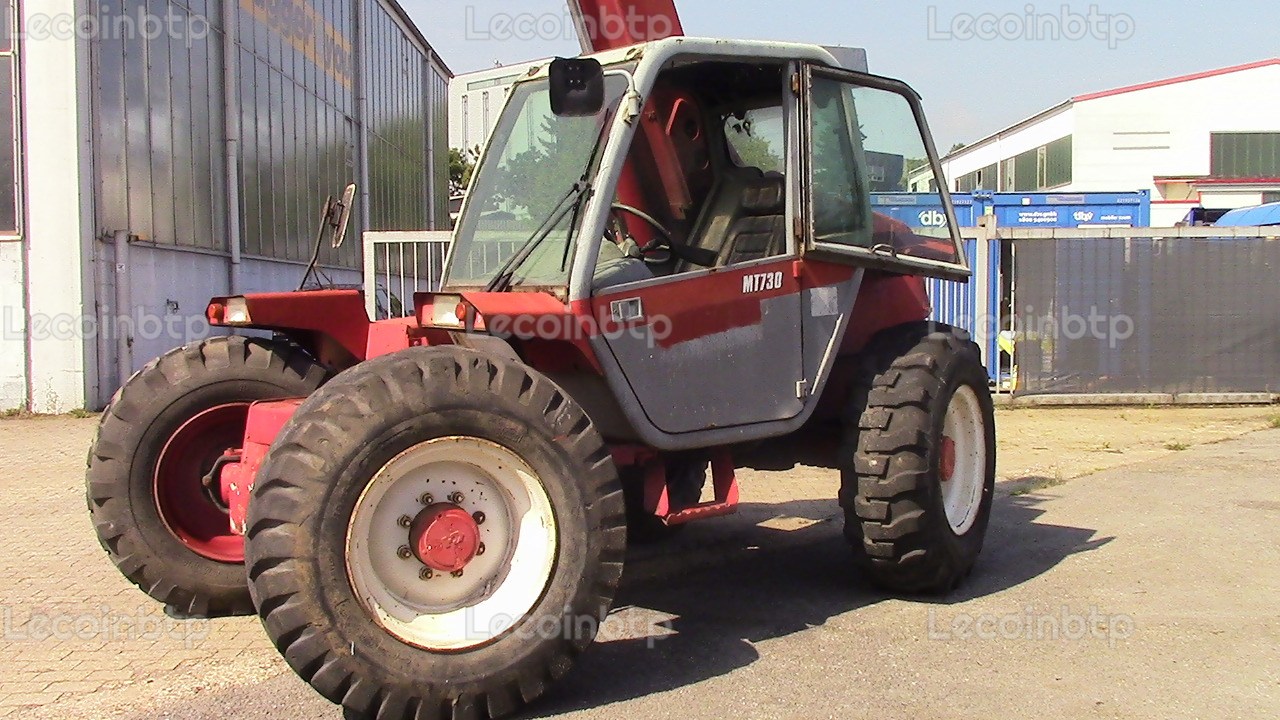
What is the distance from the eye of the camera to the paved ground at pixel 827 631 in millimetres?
4496

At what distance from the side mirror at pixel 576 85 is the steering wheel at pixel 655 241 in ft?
2.44

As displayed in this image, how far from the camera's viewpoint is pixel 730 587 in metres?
6.25

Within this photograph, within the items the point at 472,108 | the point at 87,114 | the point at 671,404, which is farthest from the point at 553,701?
the point at 87,114

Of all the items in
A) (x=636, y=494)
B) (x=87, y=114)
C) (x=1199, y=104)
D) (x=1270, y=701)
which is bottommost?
(x=1270, y=701)

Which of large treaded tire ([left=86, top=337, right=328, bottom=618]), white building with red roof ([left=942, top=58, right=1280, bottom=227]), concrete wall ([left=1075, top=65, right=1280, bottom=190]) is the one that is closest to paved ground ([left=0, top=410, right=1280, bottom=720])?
large treaded tire ([left=86, top=337, right=328, bottom=618])

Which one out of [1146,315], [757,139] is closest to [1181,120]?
[1146,315]

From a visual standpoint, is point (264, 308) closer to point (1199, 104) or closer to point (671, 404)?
point (671, 404)

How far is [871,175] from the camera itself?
6090 millimetres

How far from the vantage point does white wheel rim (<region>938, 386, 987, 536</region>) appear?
20.7ft

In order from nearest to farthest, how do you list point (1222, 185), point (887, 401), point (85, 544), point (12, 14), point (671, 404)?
1. point (671, 404)
2. point (887, 401)
3. point (85, 544)
4. point (12, 14)
5. point (1222, 185)

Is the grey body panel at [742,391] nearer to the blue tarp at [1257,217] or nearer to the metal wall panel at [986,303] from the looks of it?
the metal wall panel at [986,303]

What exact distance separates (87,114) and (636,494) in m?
10.9

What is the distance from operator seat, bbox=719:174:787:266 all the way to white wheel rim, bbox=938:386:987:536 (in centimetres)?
137

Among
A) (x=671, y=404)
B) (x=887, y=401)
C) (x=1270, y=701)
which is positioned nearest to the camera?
(x=1270, y=701)
